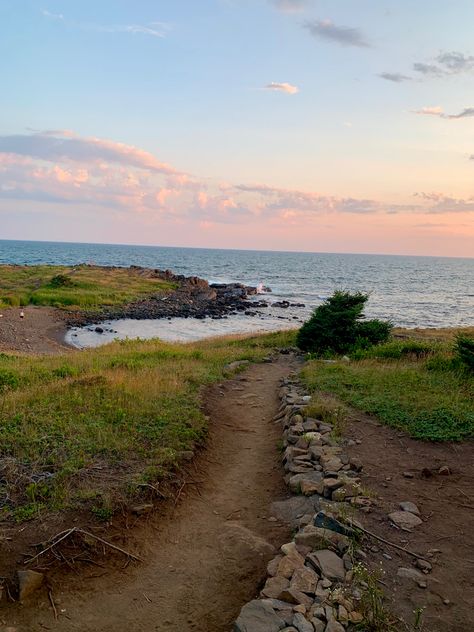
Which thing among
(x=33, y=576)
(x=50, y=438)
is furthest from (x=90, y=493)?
(x=50, y=438)

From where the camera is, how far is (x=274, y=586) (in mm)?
5469

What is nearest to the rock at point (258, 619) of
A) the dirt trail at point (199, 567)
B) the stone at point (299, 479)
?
the dirt trail at point (199, 567)

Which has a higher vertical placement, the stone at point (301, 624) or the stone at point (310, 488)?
the stone at point (310, 488)

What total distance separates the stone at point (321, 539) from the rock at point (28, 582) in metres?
3.20

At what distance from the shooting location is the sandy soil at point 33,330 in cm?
3148

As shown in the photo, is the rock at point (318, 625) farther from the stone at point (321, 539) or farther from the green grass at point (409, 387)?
the green grass at point (409, 387)

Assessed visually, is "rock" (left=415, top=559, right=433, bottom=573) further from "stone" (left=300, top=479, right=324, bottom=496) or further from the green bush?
the green bush

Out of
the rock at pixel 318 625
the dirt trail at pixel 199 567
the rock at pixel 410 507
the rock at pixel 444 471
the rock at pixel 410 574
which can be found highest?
the rock at pixel 444 471

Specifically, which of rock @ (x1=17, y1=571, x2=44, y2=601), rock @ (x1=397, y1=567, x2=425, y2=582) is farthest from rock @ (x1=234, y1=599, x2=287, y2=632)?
rock @ (x1=17, y1=571, x2=44, y2=601)

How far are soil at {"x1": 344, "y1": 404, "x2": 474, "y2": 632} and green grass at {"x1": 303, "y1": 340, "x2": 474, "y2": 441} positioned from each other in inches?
20.9

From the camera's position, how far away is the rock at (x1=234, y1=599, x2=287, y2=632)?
189 inches

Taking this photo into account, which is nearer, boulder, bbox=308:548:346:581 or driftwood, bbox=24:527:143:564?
boulder, bbox=308:548:346:581

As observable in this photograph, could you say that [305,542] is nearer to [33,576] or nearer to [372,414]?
[33,576]

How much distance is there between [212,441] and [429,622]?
5.89m
